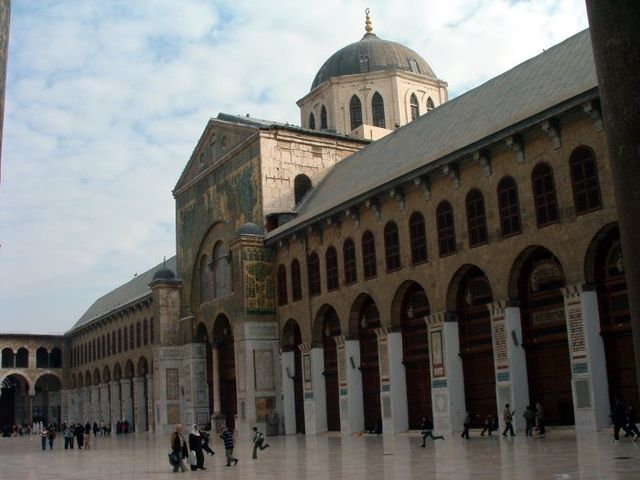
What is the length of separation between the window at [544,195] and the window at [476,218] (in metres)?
2.15

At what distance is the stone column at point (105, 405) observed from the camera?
5878cm

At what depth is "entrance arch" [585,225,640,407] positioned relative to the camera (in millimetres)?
20828

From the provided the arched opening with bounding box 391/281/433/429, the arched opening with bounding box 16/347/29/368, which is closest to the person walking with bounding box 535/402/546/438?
the arched opening with bounding box 391/281/433/429

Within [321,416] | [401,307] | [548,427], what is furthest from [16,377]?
[548,427]

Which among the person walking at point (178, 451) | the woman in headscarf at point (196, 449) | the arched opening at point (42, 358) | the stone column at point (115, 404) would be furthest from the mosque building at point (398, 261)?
the arched opening at point (42, 358)

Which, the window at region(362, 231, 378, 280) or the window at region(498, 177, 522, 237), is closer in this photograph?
the window at region(498, 177, 522, 237)

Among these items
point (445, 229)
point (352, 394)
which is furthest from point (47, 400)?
point (445, 229)

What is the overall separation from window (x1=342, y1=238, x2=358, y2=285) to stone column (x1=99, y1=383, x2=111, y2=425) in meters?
33.3

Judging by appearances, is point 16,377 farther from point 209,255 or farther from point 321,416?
point 321,416

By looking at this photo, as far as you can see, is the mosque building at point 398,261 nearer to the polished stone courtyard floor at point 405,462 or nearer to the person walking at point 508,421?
the person walking at point 508,421

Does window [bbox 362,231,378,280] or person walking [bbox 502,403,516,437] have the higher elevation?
window [bbox 362,231,378,280]

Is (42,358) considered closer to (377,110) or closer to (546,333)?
(377,110)

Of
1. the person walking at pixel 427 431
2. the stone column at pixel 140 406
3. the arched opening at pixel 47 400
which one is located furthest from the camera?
the arched opening at pixel 47 400

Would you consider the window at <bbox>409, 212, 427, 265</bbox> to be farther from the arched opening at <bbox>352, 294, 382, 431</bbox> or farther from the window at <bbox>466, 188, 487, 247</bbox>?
the arched opening at <bbox>352, 294, 382, 431</bbox>
